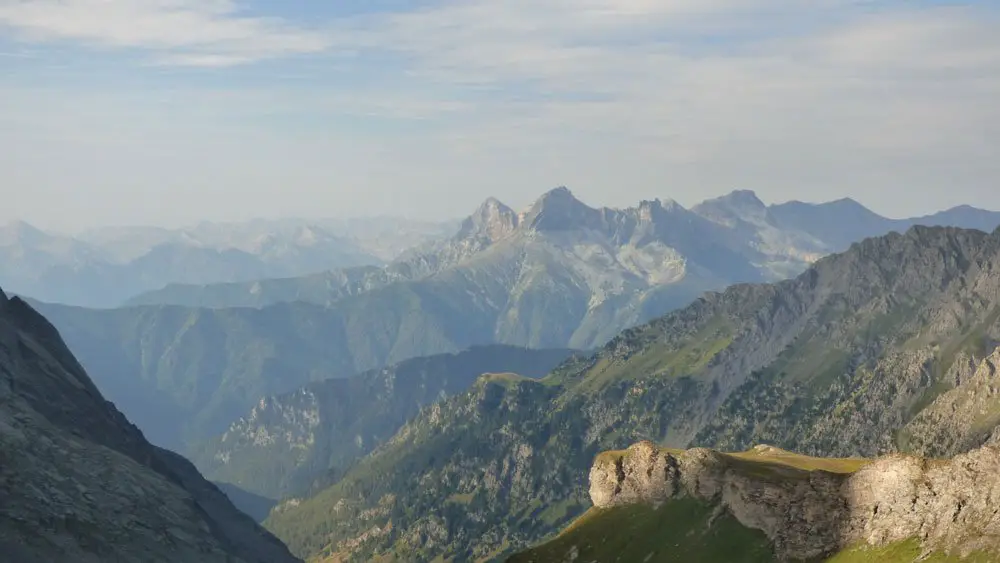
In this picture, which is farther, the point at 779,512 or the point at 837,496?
the point at 779,512

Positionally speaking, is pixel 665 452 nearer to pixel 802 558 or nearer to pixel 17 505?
pixel 802 558

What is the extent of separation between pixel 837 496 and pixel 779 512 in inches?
382

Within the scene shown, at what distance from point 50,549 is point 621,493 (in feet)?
363

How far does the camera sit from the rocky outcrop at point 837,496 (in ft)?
418

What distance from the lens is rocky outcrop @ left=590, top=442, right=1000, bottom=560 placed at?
127 m

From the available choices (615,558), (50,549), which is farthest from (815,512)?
(50,549)

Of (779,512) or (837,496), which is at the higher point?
(837,496)

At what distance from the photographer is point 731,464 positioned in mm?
168875

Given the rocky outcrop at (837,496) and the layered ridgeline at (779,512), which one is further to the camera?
the layered ridgeline at (779,512)

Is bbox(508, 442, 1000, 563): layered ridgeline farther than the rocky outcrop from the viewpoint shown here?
Yes

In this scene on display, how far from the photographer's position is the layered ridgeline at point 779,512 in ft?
421

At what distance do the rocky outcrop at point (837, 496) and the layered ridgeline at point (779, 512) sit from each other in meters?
0.16

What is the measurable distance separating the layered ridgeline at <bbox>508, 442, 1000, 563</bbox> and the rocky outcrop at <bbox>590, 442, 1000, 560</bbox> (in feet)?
0.53

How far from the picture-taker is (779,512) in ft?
497
